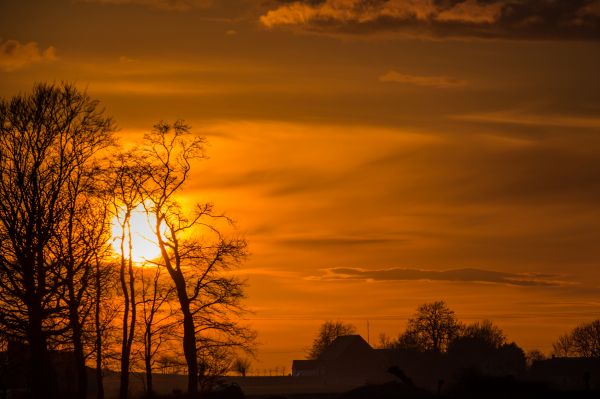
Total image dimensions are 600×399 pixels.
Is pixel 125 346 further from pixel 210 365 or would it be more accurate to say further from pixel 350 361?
pixel 350 361

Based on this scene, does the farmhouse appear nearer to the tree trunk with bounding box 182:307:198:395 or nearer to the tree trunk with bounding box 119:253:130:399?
the tree trunk with bounding box 119:253:130:399

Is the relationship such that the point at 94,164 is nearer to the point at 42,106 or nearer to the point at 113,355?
the point at 42,106

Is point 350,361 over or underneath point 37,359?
over

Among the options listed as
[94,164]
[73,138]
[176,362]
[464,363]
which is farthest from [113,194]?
[464,363]

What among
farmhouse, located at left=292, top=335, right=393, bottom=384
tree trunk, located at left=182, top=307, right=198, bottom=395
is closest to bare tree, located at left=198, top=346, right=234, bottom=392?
tree trunk, located at left=182, top=307, right=198, bottom=395

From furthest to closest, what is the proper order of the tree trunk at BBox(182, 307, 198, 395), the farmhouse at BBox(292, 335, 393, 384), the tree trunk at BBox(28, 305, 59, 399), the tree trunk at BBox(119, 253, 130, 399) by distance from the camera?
the farmhouse at BBox(292, 335, 393, 384), the tree trunk at BBox(119, 253, 130, 399), the tree trunk at BBox(182, 307, 198, 395), the tree trunk at BBox(28, 305, 59, 399)

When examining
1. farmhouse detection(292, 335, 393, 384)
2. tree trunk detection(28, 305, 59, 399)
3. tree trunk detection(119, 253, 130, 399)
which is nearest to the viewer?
tree trunk detection(28, 305, 59, 399)

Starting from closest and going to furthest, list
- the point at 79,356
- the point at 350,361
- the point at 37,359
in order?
the point at 37,359 → the point at 79,356 → the point at 350,361

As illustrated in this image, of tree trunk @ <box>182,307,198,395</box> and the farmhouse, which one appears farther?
the farmhouse

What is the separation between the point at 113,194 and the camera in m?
A: 37.7

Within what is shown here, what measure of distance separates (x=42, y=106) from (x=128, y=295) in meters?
11.5

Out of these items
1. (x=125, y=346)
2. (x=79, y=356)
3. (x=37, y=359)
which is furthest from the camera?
(x=125, y=346)

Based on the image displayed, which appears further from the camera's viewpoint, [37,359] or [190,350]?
[190,350]

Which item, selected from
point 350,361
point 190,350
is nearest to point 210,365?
point 190,350
